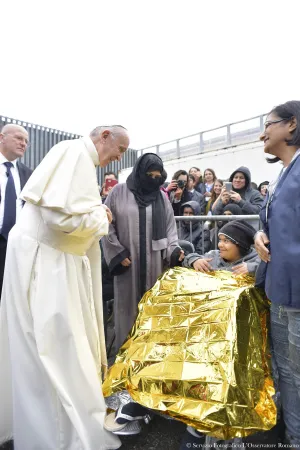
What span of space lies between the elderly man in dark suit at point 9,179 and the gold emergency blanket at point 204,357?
5.30 feet

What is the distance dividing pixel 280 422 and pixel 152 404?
0.97 meters

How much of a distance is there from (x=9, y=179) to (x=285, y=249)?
2694 millimetres

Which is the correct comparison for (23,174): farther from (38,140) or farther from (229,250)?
(38,140)

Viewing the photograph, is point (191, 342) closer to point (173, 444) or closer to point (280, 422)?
point (173, 444)

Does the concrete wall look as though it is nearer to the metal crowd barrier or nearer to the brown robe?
the metal crowd barrier

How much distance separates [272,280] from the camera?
5.26ft

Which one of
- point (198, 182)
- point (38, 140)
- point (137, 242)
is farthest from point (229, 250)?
point (38, 140)

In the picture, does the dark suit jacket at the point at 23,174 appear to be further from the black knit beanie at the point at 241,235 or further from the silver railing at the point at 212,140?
the silver railing at the point at 212,140

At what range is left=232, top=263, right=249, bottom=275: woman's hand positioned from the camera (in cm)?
223

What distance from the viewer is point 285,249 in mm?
1503

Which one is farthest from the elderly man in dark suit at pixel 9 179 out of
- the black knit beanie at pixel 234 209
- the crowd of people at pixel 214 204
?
the black knit beanie at pixel 234 209

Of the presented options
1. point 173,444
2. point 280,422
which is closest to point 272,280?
point 280,422

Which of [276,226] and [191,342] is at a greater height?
[276,226]

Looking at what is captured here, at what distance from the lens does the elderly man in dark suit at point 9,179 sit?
3027mm
